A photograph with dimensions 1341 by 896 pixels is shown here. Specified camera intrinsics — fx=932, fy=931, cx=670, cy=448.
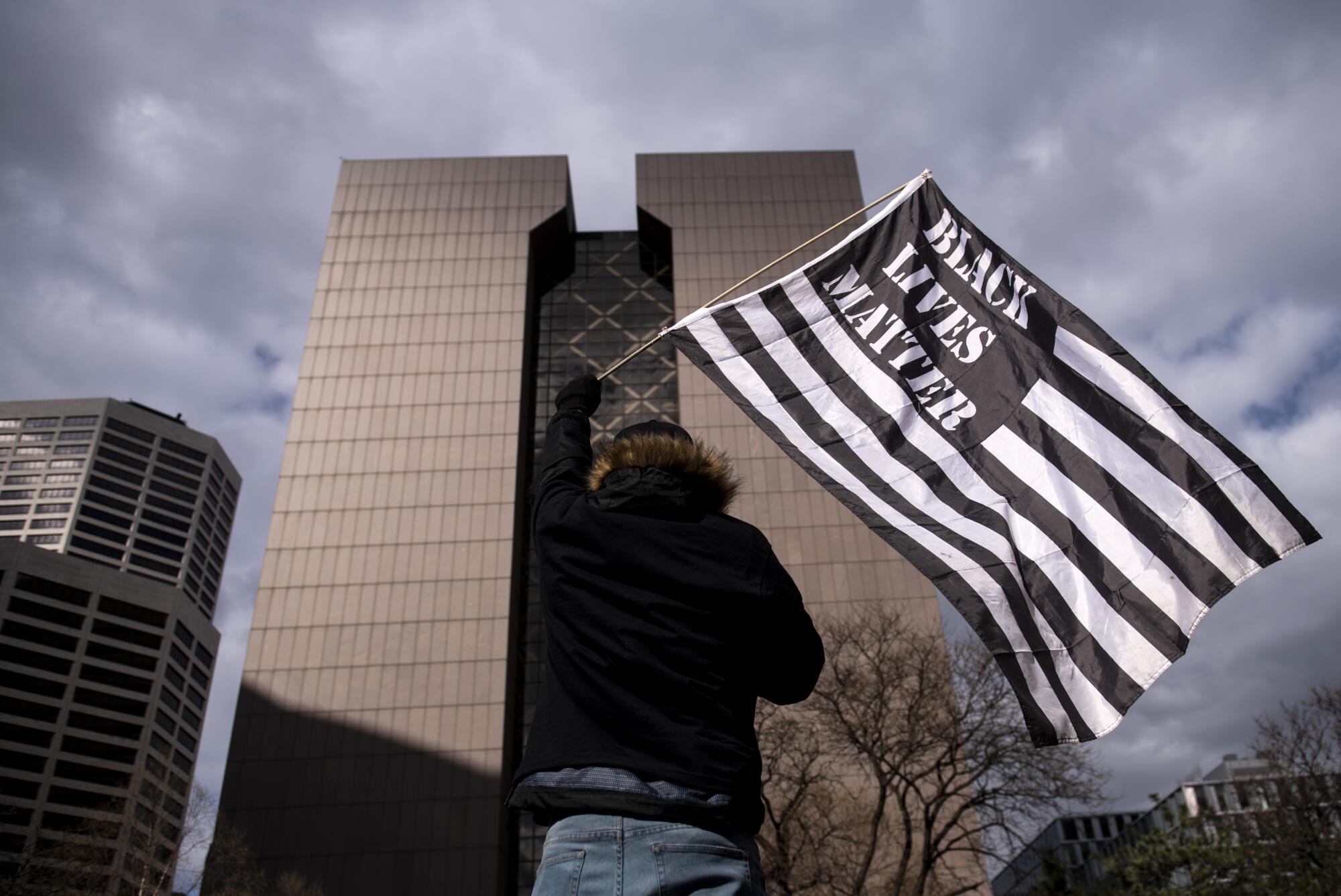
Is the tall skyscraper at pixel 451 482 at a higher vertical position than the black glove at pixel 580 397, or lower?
higher

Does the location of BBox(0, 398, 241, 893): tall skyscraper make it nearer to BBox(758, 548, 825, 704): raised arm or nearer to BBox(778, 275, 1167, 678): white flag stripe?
BBox(778, 275, 1167, 678): white flag stripe

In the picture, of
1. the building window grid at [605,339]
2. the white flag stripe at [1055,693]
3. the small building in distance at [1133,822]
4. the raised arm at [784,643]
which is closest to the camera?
the raised arm at [784,643]

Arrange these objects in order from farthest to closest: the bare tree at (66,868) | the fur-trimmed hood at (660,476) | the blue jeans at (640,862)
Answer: the bare tree at (66,868), the fur-trimmed hood at (660,476), the blue jeans at (640,862)

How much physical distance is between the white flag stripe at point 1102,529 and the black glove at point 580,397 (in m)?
2.74

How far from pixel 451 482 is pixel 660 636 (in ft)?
120

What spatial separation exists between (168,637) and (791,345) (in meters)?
99.2

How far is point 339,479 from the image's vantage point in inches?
1481

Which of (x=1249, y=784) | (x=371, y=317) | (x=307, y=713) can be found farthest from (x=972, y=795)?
(x=371, y=317)

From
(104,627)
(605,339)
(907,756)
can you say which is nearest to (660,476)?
(907,756)

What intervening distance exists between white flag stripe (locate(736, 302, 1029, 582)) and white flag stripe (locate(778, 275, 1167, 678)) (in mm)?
120

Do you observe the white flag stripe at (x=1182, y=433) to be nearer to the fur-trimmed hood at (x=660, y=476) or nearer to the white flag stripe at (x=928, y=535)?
the white flag stripe at (x=928, y=535)

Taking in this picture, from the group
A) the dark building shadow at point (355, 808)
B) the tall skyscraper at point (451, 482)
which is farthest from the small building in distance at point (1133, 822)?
the dark building shadow at point (355, 808)

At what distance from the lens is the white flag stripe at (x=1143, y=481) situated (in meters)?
4.19

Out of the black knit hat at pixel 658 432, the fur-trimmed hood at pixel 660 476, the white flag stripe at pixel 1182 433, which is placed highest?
the white flag stripe at pixel 1182 433
